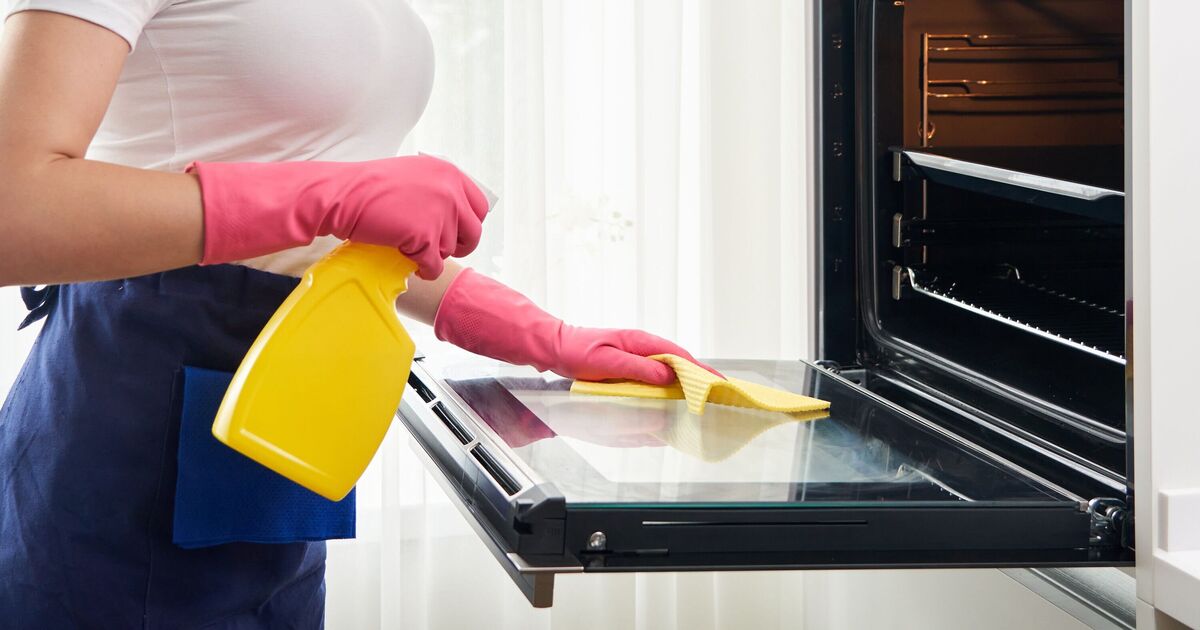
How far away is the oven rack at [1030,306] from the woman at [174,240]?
585mm

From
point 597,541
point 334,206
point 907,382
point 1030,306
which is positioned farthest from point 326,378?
point 1030,306

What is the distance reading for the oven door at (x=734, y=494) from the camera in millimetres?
724

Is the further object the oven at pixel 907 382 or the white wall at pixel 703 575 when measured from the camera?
the white wall at pixel 703 575

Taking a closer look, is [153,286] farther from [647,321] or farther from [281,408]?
[647,321]

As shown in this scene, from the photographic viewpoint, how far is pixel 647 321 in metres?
2.16

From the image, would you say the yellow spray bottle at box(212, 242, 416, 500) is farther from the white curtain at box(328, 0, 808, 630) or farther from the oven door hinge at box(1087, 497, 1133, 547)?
the white curtain at box(328, 0, 808, 630)

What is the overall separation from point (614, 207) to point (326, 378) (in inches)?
53.9

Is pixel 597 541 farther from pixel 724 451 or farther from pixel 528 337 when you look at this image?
pixel 528 337

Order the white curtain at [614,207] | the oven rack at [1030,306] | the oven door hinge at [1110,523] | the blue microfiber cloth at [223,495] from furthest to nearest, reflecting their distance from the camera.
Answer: the white curtain at [614,207]
the oven rack at [1030,306]
the blue microfiber cloth at [223,495]
the oven door hinge at [1110,523]

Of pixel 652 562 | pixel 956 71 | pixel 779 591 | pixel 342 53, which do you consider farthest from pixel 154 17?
pixel 779 591

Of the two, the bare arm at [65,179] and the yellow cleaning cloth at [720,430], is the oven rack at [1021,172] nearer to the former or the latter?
the yellow cleaning cloth at [720,430]

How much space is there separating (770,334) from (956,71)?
996 millimetres

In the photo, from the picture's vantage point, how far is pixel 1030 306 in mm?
1277

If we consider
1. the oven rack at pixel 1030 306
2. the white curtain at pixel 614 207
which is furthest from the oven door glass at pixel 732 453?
the white curtain at pixel 614 207
